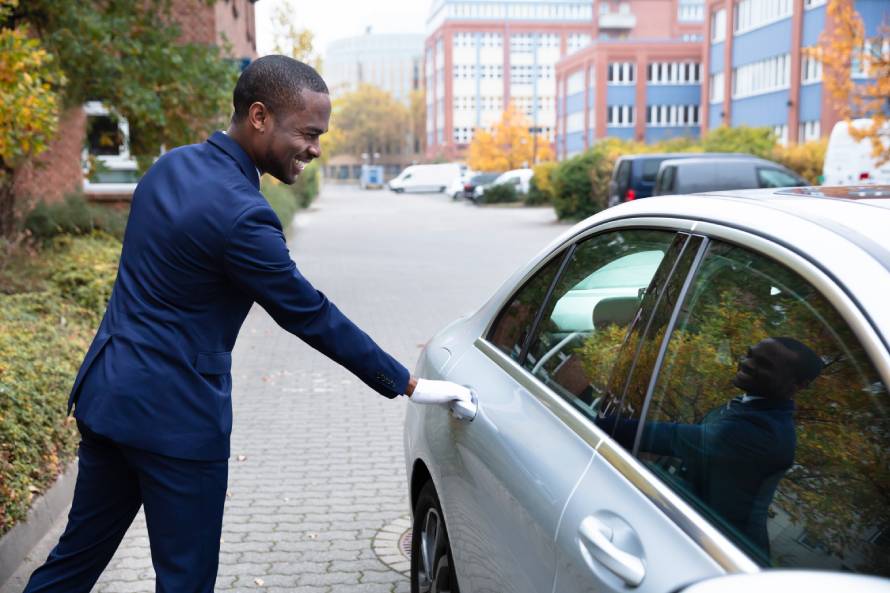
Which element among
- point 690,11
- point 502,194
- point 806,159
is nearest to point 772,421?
point 806,159

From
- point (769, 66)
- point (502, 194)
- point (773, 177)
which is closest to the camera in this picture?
point (773, 177)

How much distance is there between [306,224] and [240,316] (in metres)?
32.0

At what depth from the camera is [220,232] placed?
2.68 metres

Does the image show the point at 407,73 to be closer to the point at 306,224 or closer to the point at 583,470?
the point at 306,224

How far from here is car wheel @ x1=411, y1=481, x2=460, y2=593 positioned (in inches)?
127

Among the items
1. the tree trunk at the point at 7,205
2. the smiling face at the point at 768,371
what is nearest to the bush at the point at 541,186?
the tree trunk at the point at 7,205

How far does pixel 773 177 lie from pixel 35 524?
723 inches

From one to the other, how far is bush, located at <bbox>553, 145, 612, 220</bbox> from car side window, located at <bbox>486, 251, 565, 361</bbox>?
29.4 meters

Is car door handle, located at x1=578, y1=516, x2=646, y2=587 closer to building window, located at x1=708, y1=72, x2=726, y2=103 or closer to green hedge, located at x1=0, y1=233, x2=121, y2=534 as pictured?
green hedge, located at x1=0, y1=233, x2=121, y2=534

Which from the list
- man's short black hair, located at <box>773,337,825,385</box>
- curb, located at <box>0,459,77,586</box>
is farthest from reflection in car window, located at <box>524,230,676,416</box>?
curb, located at <box>0,459,77,586</box>

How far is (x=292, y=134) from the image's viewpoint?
287 centimetres

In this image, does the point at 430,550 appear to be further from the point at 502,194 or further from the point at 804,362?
the point at 502,194

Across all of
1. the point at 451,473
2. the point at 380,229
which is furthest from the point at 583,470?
the point at 380,229

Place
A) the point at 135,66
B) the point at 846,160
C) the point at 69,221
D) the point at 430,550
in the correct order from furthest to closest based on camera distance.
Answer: the point at 846,160, the point at 69,221, the point at 135,66, the point at 430,550
